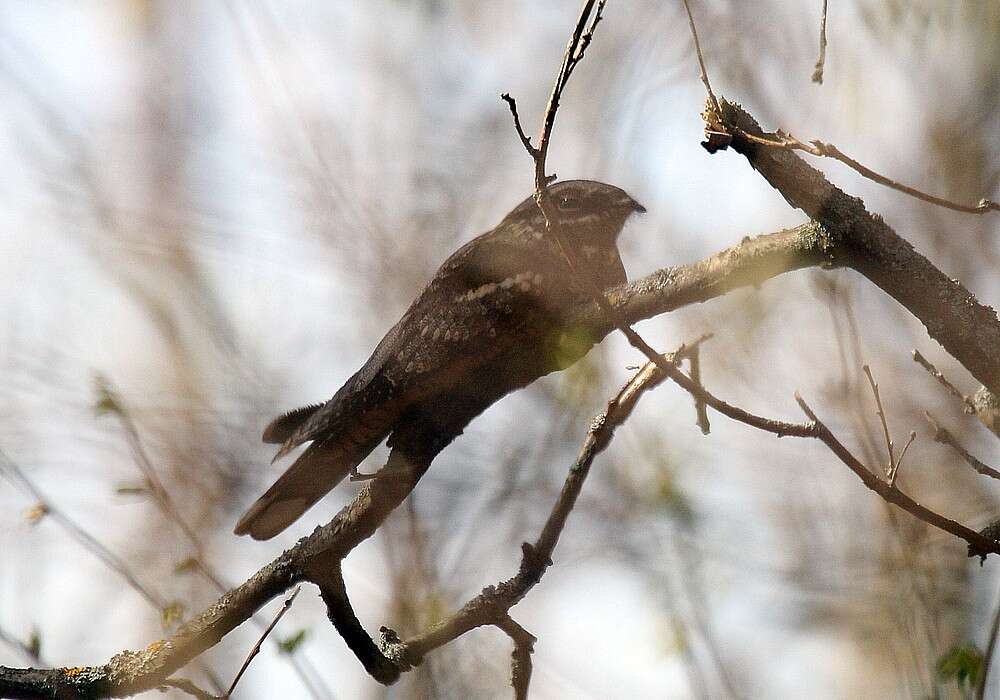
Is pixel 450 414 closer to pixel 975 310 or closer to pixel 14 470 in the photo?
pixel 975 310

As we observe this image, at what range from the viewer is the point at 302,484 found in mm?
2650

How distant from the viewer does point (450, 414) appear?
255 cm

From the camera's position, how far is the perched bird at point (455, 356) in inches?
95.0

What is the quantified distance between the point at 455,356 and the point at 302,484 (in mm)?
589

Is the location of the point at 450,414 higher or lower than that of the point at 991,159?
lower

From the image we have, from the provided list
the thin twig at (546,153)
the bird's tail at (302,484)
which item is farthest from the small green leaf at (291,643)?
the thin twig at (546,153)

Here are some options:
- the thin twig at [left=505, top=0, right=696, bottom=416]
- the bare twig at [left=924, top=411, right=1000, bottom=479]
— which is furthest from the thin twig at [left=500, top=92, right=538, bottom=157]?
the bare twig at [left=924, top=411, right=1000, bottom=479]

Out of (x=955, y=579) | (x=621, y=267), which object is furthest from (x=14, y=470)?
(x=955, y=579)

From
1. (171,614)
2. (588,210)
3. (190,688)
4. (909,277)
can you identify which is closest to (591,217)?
(588,210)

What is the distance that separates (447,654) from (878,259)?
267cm

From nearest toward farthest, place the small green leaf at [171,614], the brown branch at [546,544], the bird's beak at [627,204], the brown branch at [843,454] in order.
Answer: the brown branch at [843,454] → the brown branch at [546,544] → the bird's beak at [627,204] → the small green leaf at [171,614]

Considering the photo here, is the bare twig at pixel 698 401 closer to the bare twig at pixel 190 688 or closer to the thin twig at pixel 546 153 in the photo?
the thin twig at pixel 546 153

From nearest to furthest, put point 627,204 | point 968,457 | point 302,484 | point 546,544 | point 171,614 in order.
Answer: point 968,457
point 546,544
point 302,484
point 627,204
point 171,614

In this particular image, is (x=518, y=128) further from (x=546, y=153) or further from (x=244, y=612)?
(x=244, y=612)
